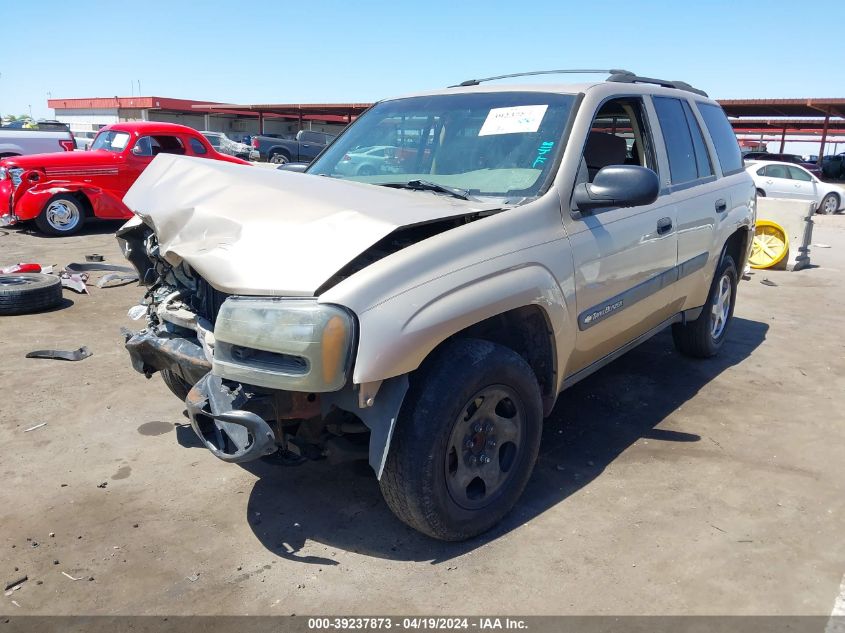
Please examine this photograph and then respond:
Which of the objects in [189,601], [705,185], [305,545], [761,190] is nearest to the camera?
[189,601]

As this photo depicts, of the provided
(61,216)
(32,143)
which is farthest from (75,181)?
(32,143)

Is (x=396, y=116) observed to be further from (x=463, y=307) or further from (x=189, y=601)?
(x=189, y=601)

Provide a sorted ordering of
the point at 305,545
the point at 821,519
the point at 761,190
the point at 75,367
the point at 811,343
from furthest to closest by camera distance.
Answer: the point at 761,190
the point at 811,343
the point at 75,367
the point at 821,519
the point at 305,545

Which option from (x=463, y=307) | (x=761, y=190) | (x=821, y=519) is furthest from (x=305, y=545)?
(x=761, y=190)

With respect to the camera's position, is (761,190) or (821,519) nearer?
(821,519)

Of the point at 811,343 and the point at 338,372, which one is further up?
the point at 338,372

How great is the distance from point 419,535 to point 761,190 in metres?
17.1

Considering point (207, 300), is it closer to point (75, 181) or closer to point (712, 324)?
point (712, 324)

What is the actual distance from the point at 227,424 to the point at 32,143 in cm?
1631

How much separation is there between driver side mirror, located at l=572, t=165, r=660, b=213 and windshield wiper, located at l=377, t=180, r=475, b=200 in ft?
1.74

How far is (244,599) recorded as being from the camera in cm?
266

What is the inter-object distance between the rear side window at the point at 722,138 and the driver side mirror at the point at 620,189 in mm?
2168

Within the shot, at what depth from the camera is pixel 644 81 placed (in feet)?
15.2

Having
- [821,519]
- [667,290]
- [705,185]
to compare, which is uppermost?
[705,185]
